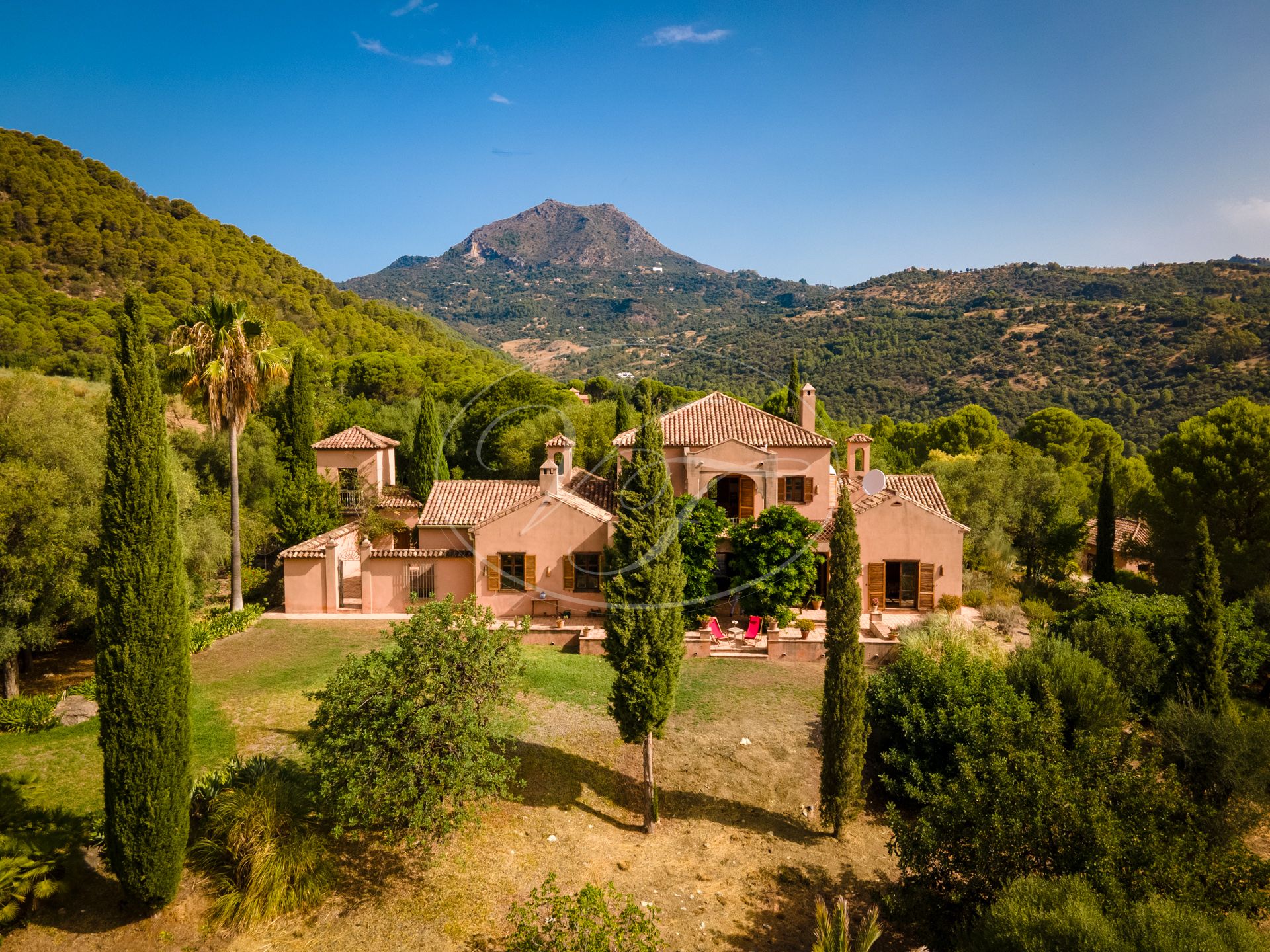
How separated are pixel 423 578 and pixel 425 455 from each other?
9504 millimetres

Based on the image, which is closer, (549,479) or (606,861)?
(606,861)

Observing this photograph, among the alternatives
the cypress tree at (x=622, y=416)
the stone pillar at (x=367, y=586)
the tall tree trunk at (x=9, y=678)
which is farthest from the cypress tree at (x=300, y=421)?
the cypress tree at (x=622, y=416)

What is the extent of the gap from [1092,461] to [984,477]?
65.6ft

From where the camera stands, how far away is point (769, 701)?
16781 millimetres

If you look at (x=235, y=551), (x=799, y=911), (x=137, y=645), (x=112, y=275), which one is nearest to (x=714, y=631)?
(x=799, y=911)

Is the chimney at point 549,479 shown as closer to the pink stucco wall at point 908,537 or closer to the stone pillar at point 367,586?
the stone pillar at point 367,586

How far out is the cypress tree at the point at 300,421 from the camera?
26406 millimetres

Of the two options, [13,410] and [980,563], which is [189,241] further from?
[980,563]

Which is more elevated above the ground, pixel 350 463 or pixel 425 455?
pixel 425 455

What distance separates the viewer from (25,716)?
43.0ft

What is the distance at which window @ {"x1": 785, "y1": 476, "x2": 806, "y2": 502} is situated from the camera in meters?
23.7

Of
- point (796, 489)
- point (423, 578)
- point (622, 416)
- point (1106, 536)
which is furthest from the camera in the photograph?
point (622, 416)

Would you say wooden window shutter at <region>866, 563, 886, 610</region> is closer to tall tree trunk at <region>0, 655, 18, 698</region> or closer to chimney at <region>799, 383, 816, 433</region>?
chimney at <region>799, 383, 816, 433</region>

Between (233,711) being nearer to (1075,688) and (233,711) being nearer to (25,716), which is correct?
(25,716)
